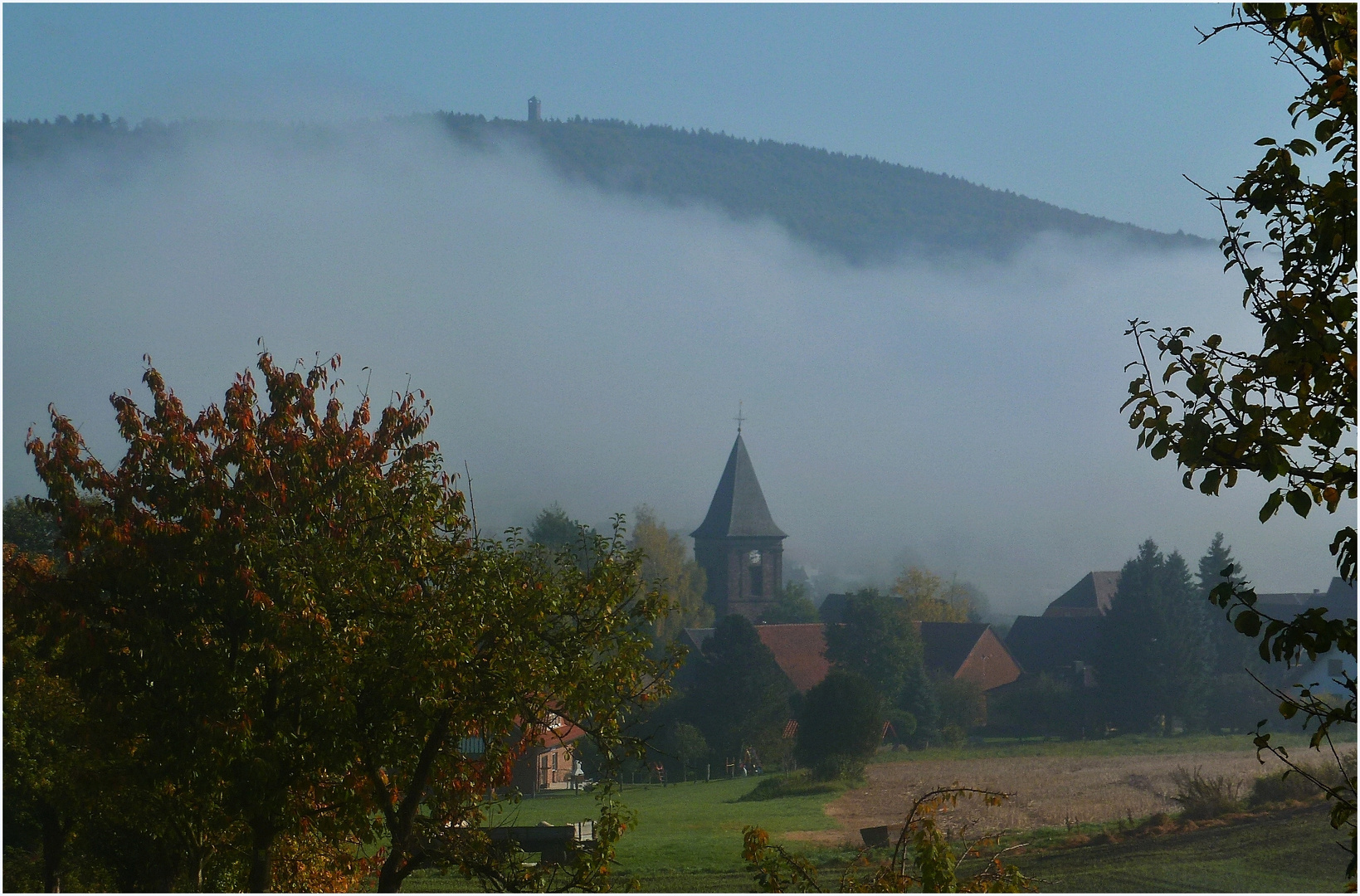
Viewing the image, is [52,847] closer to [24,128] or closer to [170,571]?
[170,571]

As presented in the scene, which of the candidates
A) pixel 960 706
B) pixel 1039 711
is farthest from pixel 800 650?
pixel 1039 711

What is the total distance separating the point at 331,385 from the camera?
1116 cm

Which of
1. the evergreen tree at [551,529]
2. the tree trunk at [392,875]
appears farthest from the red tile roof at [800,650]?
the tree trunk at [392,875]

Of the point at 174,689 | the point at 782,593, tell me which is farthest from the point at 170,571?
the point at 782,593

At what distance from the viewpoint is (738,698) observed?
48.7 m

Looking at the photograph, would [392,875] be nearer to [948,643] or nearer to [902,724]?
[902,724]

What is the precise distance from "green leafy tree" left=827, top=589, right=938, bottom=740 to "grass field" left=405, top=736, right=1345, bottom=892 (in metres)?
13.5

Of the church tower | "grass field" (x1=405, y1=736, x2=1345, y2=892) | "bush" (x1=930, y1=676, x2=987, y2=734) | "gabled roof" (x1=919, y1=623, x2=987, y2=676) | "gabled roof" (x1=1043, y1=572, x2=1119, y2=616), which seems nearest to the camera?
"grass field" (x1=405, y1=736, x2=1345, y2=892)

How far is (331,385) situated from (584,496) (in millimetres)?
121109

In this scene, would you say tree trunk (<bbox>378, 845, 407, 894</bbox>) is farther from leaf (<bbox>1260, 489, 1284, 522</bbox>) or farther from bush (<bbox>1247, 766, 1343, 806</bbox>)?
bush (<bbox>1247, 766, 1343, 806</bbox>)

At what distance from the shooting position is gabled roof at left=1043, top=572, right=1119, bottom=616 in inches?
3024

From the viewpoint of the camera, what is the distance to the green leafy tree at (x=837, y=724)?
4600 cm

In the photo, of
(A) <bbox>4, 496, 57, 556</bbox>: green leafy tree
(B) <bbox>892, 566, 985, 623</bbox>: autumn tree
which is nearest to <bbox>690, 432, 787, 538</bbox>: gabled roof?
(B) <bbox>892, 566, 985, 623</bbox>: autumn tree

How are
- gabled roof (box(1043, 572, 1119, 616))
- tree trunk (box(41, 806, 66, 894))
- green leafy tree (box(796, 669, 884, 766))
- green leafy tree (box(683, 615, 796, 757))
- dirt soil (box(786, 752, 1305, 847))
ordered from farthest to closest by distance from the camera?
1. gabled roof (box(1043, 572, 1119, 616))
2. green leafy tree (box(683, 615, 796, 757))
3. green leafy tree (box(796, 669, 884, 766))
4. dirt soil (box(786, 752, 1305, 847))
5. tree trunk (box(41, 806, 66, 894))
